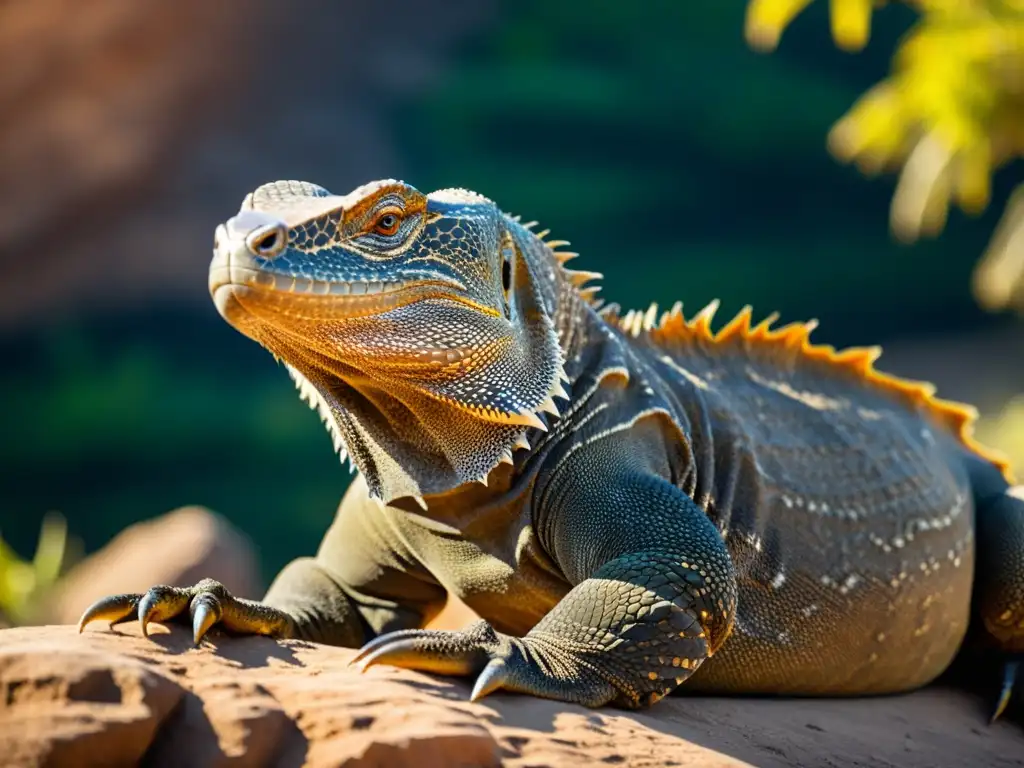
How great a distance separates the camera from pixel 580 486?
3408mm

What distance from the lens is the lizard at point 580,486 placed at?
299 cm

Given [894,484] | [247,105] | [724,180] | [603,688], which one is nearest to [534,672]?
[603,688]

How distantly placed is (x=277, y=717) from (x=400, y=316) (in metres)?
1.06

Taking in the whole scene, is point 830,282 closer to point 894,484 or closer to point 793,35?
point 793,35

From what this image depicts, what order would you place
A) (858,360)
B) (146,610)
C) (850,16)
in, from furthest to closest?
(850,16), (858,360), (146,610)

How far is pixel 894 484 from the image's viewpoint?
4.24 m

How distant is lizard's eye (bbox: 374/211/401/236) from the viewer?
10.3 ft

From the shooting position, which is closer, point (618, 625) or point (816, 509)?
point (618, 625)

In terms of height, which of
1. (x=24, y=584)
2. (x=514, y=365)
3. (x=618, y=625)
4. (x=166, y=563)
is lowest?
(x=24, y=584)

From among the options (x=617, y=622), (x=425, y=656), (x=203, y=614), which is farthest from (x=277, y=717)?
(x=617, y=622)

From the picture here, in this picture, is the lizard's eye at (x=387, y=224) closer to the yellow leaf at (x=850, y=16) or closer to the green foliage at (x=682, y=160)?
the yellow leaf at (x=850, y=16)

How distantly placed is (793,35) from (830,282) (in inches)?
155

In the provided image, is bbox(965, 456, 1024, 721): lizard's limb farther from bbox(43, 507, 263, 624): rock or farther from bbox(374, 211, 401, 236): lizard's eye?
bbox(43, 507, 263, 624): rock

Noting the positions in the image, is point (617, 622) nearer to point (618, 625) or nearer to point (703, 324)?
point (618, 625)
